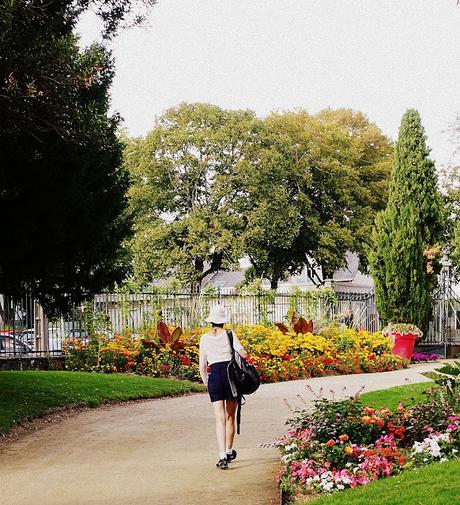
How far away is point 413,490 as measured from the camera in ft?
19.9

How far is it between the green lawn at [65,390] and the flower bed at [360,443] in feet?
15.3

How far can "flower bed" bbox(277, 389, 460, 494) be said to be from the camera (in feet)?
23.0

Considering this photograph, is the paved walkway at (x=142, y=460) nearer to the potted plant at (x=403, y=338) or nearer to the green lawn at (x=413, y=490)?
the green lawn at (x=413, y=490)

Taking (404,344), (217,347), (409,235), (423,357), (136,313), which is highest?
(409,235)

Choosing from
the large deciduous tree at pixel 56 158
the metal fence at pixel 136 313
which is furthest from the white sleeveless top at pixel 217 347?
the metal fence at pixel 136 313

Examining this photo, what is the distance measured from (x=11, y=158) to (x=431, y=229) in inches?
694

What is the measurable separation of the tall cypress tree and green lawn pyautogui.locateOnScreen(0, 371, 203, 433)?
1090 cm

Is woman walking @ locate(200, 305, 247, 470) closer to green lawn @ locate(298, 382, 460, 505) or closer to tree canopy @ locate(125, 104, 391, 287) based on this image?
green lawn @ locate(298, 382, 460, 505)

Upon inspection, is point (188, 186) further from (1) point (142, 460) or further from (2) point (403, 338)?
(1) point (142, 460)

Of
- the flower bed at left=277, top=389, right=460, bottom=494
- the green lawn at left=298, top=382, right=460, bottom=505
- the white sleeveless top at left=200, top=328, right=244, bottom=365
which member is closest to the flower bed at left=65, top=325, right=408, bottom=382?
the white sleeveless top at left=200, top=328, right=244, bottom=365

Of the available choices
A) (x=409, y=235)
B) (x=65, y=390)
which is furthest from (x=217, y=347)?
(x=409, y=235)

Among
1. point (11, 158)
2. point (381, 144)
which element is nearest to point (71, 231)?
point (11, 158)

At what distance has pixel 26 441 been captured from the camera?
1019 centimetres

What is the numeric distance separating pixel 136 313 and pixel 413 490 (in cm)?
1512
